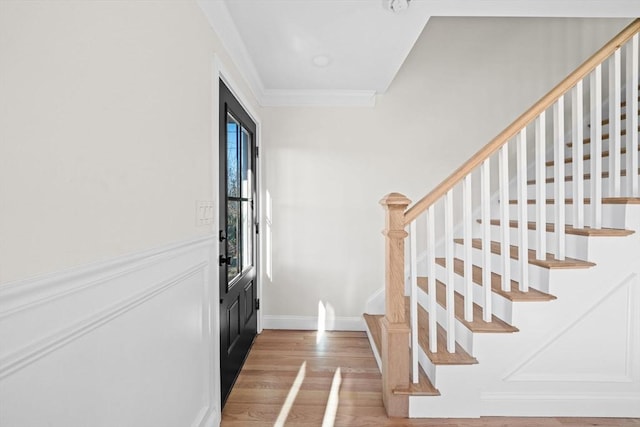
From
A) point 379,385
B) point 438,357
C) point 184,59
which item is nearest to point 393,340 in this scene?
point 438,357

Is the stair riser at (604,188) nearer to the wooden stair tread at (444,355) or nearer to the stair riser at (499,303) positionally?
the stair riser at (499,303)

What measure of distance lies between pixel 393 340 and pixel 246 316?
127cm

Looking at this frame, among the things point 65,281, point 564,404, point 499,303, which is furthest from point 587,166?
point 65,281

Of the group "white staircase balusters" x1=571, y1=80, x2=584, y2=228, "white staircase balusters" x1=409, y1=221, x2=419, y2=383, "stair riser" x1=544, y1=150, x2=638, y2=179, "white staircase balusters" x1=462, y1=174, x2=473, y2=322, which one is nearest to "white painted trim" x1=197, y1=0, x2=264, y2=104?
"white staircase balusters" x1=409, y1=221, x2=419, y2=383

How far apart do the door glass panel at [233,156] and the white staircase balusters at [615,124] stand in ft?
7.41

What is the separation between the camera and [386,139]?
3068 millimetres

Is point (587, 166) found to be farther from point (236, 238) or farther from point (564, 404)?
point (236, 238)

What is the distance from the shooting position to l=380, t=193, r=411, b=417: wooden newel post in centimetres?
180

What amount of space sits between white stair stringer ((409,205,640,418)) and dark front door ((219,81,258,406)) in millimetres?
1149

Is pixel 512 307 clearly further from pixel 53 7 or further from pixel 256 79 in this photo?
pixel 256 79

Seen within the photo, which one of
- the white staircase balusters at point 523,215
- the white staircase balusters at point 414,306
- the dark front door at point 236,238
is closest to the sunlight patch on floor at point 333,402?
the white staircase balusters at point 414,306

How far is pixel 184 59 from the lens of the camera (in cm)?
137

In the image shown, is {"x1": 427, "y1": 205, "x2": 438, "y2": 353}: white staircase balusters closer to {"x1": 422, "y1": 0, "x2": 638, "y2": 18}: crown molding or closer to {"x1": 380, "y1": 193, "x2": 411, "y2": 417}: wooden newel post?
{"x1": 380, "y1": 193, "x2": 411, "y2": 417}: wooden newel post

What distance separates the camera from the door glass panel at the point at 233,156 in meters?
2.15
